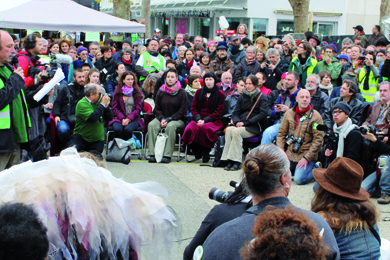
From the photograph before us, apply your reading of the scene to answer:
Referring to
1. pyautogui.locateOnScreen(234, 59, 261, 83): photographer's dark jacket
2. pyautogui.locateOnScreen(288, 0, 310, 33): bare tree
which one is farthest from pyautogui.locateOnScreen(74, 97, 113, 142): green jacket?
pyautogui.locateOnScreen(288, 0, 310, 33): bare tree

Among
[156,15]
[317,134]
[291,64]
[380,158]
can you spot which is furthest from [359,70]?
[156,15]

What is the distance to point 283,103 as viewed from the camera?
29.5 feet

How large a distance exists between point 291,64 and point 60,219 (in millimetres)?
8770

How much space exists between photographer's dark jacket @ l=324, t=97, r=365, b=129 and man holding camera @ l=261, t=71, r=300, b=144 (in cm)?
87

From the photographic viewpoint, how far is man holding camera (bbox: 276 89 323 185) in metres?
7.72

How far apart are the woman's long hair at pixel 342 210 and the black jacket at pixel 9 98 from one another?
3.00 meters

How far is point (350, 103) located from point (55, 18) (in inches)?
318

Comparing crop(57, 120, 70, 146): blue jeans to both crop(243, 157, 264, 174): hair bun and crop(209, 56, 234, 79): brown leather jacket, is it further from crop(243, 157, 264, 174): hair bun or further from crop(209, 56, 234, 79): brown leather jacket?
crop(243, 157, 264, 174): hair bun

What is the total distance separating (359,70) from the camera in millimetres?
9914

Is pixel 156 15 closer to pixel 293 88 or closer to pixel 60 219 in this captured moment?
pixel 293 88

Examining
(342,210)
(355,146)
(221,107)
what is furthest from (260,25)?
(342,210)

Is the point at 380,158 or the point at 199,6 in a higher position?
the point at 199,6

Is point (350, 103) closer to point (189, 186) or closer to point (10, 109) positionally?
point (189, 186)

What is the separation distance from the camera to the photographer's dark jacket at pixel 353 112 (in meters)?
7.86
